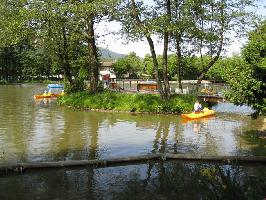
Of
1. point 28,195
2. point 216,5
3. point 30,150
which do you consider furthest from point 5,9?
point 28,195

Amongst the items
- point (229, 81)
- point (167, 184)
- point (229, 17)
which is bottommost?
point (167, 184)

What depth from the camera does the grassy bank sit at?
33.7 m

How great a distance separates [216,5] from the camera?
35875 mm

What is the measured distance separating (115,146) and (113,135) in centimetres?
355

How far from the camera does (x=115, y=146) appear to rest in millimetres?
19953

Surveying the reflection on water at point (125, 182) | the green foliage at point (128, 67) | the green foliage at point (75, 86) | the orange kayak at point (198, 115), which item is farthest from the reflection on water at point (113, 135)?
the green foliage at point (128, 67)

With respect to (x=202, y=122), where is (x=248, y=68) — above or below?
above

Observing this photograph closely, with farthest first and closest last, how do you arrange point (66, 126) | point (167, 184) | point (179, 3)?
point (179, 3), point (66, 126), point (167, 184)

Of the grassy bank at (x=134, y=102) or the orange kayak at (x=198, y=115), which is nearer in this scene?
the orange kayak at (x=198, y=115)

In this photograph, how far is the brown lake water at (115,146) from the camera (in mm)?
12906

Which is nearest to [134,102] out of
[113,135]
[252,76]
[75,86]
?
[75,86]

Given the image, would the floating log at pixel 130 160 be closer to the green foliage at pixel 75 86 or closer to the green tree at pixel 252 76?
the green tree at pixel 252 76

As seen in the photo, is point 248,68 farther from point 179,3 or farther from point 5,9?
point 5,9

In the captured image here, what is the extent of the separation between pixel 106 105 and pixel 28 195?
2394 centimetres
